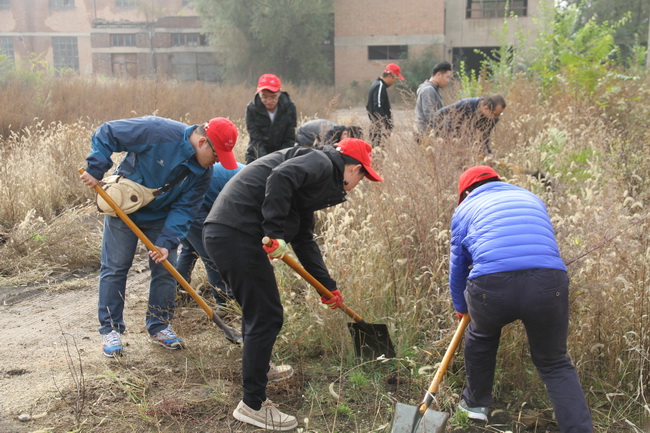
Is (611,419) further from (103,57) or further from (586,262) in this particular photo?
(103,57)

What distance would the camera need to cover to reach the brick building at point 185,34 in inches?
1278

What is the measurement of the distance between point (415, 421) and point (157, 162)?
218 centimetres

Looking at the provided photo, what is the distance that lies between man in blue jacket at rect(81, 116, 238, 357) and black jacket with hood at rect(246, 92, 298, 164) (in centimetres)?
195

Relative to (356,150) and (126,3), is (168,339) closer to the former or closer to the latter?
(356,150)

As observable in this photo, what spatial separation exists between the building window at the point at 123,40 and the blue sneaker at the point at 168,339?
1395 inches

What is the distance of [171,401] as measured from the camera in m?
3.21

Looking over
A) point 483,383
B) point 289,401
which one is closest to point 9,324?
point 289,401

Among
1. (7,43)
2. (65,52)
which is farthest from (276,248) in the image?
(7,43)

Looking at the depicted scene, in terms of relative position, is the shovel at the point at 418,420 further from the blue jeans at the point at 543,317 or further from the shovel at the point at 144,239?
the shovel at the point at 144,239

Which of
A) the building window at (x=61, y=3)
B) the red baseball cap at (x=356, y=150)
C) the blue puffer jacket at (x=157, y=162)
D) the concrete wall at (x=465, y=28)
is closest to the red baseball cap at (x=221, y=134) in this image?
the blue puffer jacket at (x=157, y=162)

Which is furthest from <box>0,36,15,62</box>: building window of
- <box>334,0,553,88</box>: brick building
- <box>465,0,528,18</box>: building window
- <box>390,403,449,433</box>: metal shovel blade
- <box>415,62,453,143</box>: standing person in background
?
<box>390,403,449,433</box>: metal shovel blade

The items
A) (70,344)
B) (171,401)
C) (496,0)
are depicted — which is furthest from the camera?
(496,0)

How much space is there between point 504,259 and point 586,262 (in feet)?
2.96

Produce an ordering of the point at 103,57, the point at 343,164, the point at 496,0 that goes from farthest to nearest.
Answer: the point at 103,57 → the point at 496,0 → the point at 343,164
